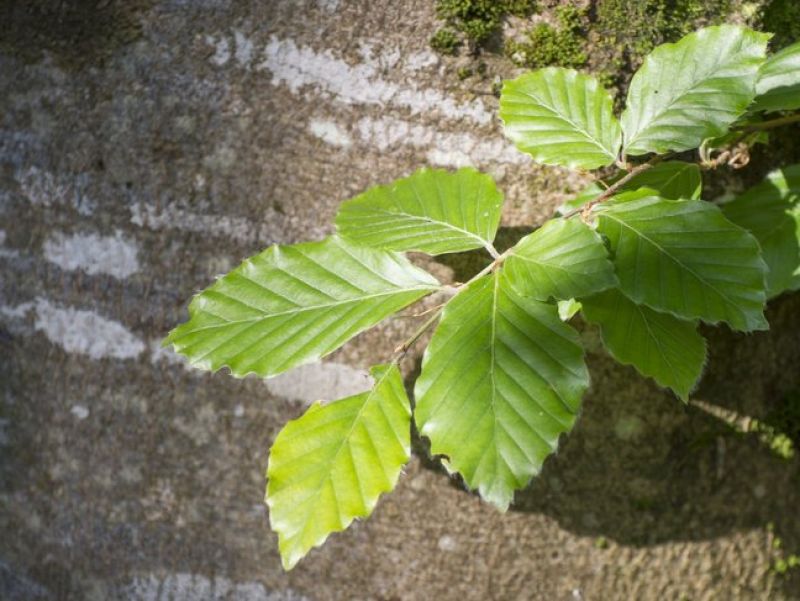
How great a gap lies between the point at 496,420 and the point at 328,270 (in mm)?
300

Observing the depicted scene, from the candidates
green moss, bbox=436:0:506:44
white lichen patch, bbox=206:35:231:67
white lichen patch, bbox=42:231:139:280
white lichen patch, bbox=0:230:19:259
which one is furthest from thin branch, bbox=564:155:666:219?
white lichen patch, bbox=0:230:19:259

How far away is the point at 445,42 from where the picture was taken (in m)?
1.13

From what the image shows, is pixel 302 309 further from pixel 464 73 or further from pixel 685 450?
pixel 685 450

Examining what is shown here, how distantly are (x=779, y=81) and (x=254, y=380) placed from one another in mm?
932

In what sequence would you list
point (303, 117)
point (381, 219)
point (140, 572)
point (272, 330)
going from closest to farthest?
point (272, 330) → point (381, 219) → point (303, 117) → point (140, 572)

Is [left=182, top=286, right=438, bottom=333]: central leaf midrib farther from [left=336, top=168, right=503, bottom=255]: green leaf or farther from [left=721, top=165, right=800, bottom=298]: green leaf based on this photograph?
[left=721, top=165, right=800, bottom=298]: green leaf

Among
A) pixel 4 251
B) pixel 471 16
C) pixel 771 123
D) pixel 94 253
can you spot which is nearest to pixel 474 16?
pixel 471 16

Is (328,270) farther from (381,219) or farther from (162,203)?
(162,203)

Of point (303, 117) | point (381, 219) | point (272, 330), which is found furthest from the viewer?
point (303, 117)

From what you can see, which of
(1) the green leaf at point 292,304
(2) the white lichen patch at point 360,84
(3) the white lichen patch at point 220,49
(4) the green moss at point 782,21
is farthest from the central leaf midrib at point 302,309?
(4) the green moss at point 782,21

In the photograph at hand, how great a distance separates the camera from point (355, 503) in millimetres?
867

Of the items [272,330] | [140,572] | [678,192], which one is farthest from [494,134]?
[140,572]

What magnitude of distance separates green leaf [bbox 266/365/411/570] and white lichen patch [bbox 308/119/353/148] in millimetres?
399

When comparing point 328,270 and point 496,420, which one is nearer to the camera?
point 496,420
